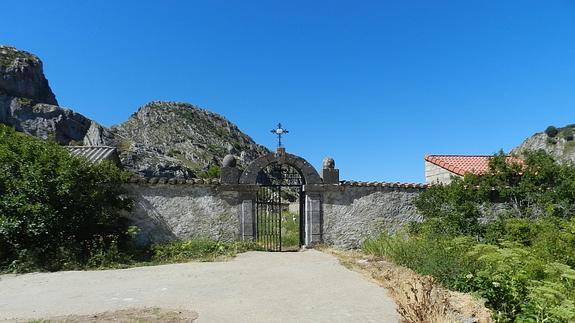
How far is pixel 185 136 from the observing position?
56938mm

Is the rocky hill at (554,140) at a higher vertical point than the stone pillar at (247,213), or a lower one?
higher

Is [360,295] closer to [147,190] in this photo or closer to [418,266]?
[418,266]

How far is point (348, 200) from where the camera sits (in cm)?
1326

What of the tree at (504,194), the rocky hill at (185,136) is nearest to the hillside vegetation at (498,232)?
the tree at (504,194)

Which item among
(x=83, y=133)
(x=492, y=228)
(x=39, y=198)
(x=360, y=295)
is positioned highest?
(x=83, y=133)

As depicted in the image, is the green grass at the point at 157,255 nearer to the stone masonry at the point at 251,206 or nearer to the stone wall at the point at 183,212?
the stone wall at the point at 183,212

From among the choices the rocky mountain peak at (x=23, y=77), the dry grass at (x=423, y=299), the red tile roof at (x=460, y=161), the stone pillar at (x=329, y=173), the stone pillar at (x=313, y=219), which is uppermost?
the rocky mountain peak at (x=23, y=77)

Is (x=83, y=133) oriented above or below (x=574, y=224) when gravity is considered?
above

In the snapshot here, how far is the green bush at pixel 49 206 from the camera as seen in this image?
960 cm

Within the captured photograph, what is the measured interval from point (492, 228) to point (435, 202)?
1.81 metres

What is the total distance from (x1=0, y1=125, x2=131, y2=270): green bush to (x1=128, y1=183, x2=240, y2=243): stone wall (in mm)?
913

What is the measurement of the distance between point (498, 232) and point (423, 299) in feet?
28.8

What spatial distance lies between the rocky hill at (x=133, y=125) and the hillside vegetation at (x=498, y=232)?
38.2 meters

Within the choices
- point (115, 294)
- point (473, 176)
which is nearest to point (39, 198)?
point (115, 294)
